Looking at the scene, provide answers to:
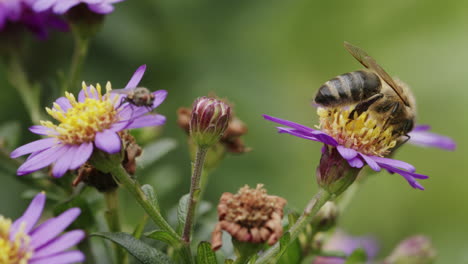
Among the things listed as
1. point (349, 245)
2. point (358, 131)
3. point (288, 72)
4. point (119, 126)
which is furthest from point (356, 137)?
point (288, 72)

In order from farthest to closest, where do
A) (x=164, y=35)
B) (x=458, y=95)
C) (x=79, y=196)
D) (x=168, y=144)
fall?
1. (x=458, y=95)
2. (x=164, y=35)
3. (x=168, y=144)
4. (x=79, y=196)

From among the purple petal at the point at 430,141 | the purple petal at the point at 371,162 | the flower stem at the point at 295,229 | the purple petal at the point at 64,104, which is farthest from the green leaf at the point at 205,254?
the purple petal at the point at 430,141

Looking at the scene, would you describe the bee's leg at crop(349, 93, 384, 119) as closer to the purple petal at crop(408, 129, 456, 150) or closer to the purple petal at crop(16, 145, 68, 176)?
the purple petal at crop(408, 129, 456, 150)

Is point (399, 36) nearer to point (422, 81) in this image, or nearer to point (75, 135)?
point (422, 81)

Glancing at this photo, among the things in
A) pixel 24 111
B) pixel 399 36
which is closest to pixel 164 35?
pixel 24 111

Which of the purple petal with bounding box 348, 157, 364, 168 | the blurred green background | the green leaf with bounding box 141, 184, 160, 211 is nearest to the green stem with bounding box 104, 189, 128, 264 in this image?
the green leaf with bounding box 141, 184, 160, 211

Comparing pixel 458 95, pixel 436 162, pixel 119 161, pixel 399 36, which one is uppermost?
pixel 119 161

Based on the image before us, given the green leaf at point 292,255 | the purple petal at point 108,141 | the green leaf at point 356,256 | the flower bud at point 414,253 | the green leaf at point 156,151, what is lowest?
the flower bud at point 414,253

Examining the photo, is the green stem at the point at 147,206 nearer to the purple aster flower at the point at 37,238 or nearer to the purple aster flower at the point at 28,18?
the purple aster flower at the point at 37,238
